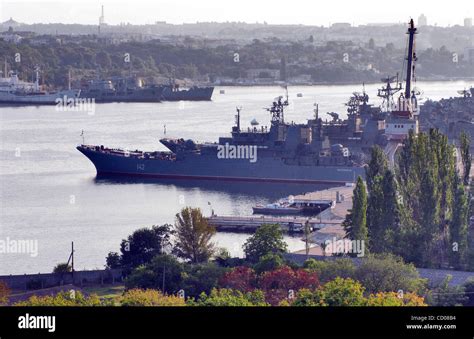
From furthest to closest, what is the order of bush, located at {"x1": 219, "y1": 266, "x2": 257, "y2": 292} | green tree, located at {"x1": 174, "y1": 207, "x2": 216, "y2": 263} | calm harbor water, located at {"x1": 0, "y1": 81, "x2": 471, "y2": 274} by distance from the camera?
Result: 1. calm harbor water, located at {"x1": 0, "y1": 81, "x2": 471, "y2": 274}
2. green tree, located at {"x1": 174, "y1": 207, "x2": 216, "y2": 263}
3. bush, located at {"x1": 219, "y1": 266, "x2": 257, "y2": 292}

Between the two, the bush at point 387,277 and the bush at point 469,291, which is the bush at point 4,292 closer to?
the bush at point 387,277

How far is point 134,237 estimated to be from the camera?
12492mm

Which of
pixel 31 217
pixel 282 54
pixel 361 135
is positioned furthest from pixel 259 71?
pixel 31 217

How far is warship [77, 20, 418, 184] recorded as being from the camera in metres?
24.0

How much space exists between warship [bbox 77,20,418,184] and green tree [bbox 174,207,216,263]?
10.7 m

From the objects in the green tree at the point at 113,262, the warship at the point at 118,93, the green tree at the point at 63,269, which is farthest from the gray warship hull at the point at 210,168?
the warship at the point at 118,93

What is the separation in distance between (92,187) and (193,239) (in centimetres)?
1025

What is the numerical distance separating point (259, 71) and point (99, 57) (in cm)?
931

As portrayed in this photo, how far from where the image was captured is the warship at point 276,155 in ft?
78.8

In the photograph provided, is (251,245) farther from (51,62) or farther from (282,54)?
(282,54)

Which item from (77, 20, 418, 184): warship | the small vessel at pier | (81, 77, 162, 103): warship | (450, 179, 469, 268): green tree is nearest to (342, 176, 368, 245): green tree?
(450, 179, 469, 268): green tree

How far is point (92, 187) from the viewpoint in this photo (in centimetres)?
2270

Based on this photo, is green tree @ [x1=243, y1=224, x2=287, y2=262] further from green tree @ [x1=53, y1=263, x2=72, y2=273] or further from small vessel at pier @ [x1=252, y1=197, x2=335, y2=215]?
small vessel at pier @ [x1=252, y1=197, x2=335, y2=215]

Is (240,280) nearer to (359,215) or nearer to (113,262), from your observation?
(359,215)
